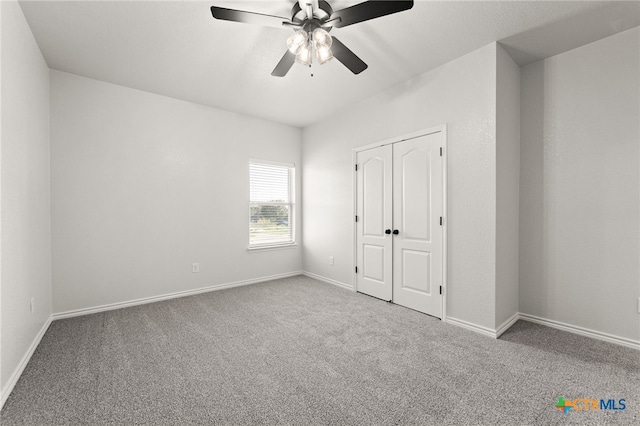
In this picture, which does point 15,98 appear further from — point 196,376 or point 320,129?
point 320,129

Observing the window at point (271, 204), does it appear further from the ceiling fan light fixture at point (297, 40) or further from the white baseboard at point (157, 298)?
the ceiling fan light fixture at point (297, 40)

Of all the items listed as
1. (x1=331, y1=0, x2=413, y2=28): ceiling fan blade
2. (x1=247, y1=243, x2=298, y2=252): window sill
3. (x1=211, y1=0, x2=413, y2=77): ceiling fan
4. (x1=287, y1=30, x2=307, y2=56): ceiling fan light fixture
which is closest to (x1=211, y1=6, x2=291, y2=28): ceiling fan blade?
(x1=211, y1=0, x2=413, y2=77): ceiling fan

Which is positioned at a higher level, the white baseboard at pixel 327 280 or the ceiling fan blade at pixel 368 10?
the ceiling fan blade at pixel 368 10

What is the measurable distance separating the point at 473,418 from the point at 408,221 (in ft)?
6.93

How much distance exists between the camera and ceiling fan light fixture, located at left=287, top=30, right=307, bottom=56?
202 cm

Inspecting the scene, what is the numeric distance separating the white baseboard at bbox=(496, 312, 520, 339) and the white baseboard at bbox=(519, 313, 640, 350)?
0.09 meters

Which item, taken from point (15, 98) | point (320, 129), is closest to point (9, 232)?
point (15, 98)

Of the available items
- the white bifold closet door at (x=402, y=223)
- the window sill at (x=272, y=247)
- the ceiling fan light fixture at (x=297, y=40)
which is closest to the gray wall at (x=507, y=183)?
the white bifold closet door at (x=402, y=223)

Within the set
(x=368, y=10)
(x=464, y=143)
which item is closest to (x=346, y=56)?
(x=368, y=10)

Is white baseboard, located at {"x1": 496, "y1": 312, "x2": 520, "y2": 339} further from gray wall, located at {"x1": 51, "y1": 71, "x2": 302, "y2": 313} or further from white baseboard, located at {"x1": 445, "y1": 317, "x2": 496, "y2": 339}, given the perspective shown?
gray wall, located at {"x1": 51, "y1": 71, "x2": 302, "y2": 313}

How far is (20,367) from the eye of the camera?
2064 mm

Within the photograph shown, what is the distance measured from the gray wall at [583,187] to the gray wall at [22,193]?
4.48 metres

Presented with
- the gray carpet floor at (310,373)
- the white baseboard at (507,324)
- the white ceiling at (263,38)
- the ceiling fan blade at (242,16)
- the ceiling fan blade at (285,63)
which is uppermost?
the white ceiling at (263,38)

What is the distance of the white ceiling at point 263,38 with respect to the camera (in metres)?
2.16
